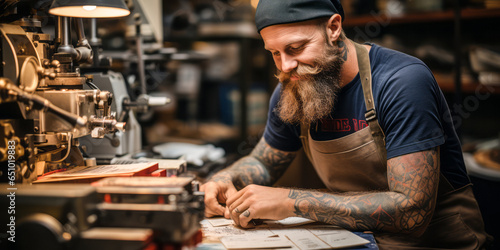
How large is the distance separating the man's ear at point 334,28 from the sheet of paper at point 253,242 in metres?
0.74

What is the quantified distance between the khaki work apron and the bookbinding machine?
0.70 m

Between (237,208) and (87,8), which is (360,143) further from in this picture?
(87,8)

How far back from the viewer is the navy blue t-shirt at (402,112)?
4.42 feet

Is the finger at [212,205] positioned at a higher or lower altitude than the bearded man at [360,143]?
lower

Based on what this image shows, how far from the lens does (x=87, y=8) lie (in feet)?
4.27

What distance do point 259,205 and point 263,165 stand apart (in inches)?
22.4

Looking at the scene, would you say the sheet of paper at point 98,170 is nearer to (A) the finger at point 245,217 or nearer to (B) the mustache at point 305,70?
(A) the finger at point 245,217

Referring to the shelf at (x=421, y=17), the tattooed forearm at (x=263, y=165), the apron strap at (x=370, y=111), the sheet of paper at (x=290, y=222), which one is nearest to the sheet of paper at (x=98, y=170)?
the sheet of paper at (x=290, y=222)

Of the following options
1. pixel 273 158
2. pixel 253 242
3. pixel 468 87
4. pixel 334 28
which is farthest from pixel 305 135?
pixel 468 87

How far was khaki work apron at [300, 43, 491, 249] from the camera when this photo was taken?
1.50m

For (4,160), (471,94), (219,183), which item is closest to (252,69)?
(471,94)

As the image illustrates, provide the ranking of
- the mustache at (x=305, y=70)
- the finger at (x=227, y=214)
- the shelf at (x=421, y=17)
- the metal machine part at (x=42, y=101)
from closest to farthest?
the metal machine part at (x=42, y=101) < the finger at (x=227, y=214) < the mustache at (x=305, y=70) < the shelf at (x=421, y=17)

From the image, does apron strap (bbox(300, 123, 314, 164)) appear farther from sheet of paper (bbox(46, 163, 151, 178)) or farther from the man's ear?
sheet of paper (bbox(46, 163, 151, 178))

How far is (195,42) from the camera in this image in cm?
380
